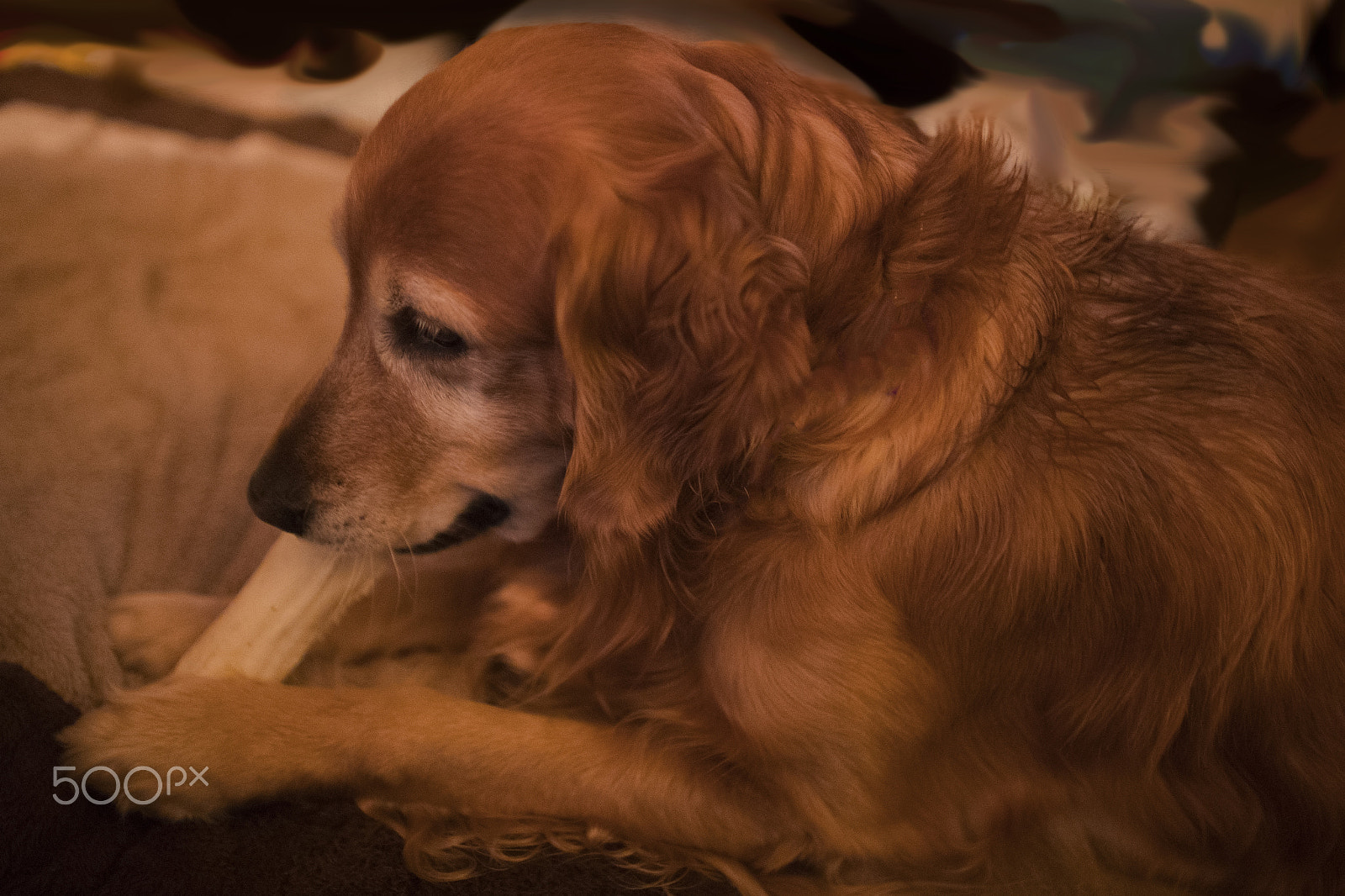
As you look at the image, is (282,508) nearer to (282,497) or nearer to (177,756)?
(282,497)

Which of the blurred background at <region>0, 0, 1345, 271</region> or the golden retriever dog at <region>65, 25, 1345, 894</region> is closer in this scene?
the golden retriever dog at <region>65, 25, 1345, 894</region>

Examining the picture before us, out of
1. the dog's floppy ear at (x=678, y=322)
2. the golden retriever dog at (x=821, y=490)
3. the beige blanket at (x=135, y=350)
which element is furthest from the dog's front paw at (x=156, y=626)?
the dog's floppy ear at (x=678, y=322)

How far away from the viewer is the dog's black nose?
1.48 metres

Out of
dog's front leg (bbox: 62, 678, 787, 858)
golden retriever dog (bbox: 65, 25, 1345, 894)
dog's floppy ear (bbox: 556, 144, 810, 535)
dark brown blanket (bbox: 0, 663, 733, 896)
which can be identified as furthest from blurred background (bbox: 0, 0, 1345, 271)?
dark brown blanket (bbox: 0, 663, 733, 896)

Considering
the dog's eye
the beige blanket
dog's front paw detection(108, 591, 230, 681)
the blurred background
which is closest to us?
the dog's eye

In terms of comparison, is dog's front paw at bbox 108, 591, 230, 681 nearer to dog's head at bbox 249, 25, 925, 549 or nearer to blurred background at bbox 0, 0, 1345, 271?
dog's head at bbox 249, 25, 925, 549

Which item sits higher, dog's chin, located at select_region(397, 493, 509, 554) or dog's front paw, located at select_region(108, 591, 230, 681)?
dog's chin, located at select_region(397, 493, 509, 554)

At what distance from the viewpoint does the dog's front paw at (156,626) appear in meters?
1.60

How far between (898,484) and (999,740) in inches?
17.2

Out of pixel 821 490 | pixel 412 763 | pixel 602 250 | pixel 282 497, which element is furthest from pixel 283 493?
pixel 821 490

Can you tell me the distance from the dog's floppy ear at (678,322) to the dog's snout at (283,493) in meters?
0.49

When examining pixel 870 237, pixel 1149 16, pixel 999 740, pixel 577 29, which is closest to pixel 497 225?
pixel 577 29

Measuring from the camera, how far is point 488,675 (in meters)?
1.71

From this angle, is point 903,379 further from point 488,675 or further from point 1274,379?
point 488,675
